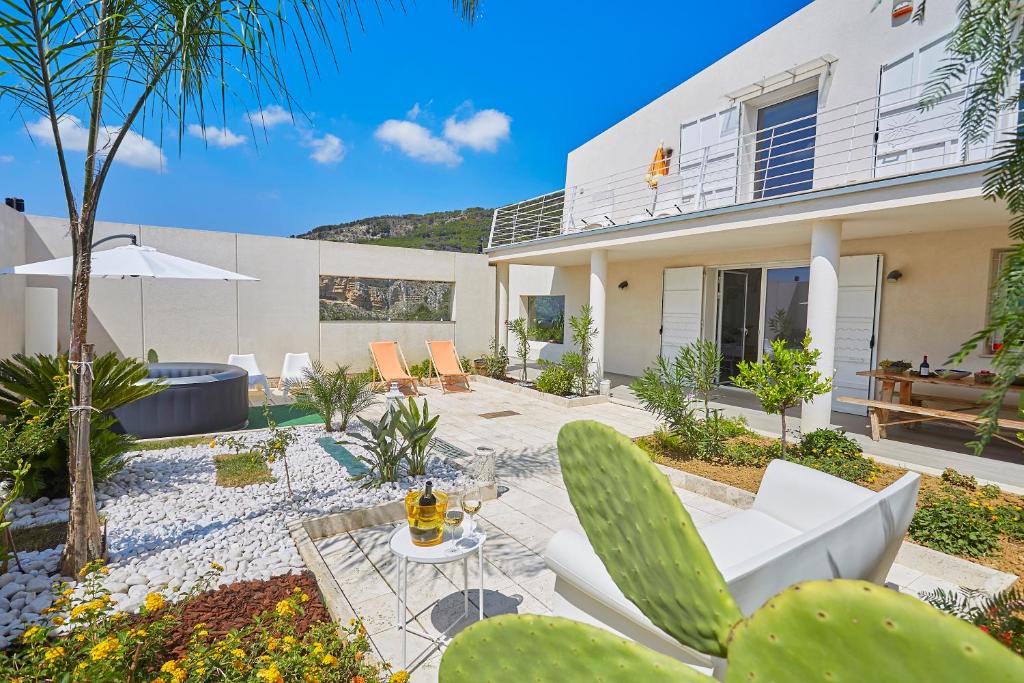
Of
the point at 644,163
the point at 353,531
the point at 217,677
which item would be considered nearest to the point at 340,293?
the point at 644,163

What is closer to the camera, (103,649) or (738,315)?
(103,649)

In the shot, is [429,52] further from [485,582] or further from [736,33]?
[736,33]

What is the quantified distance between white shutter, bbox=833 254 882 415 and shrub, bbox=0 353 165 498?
8763 millimetres

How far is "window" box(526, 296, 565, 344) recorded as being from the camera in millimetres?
15276

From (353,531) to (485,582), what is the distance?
1.34m

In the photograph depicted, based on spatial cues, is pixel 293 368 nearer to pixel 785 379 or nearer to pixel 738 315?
Answer: pixel 785 379

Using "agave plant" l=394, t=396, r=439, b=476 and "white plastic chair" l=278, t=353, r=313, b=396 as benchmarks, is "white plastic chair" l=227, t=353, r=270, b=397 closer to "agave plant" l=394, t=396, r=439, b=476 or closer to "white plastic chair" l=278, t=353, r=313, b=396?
"white plastic chair" l=278, t=353, r=313, b=396

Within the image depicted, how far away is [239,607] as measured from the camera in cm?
284

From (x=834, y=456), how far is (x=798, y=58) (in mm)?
6602

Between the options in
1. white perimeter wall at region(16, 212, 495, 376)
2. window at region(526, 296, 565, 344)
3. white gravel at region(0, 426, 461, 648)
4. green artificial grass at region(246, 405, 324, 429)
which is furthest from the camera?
window at region(526, 296, 565, 344)

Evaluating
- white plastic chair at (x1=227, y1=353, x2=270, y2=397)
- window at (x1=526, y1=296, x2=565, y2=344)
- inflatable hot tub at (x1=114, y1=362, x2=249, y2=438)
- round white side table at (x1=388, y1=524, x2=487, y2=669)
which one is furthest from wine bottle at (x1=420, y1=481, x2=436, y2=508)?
window at (x1=526, y1=296, x2=565, y2=344)

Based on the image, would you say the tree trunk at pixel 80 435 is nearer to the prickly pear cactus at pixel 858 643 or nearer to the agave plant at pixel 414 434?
the agave plant at pixel 414 434

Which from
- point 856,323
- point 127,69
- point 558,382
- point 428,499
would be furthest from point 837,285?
point 127,69

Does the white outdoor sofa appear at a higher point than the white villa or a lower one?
lower
